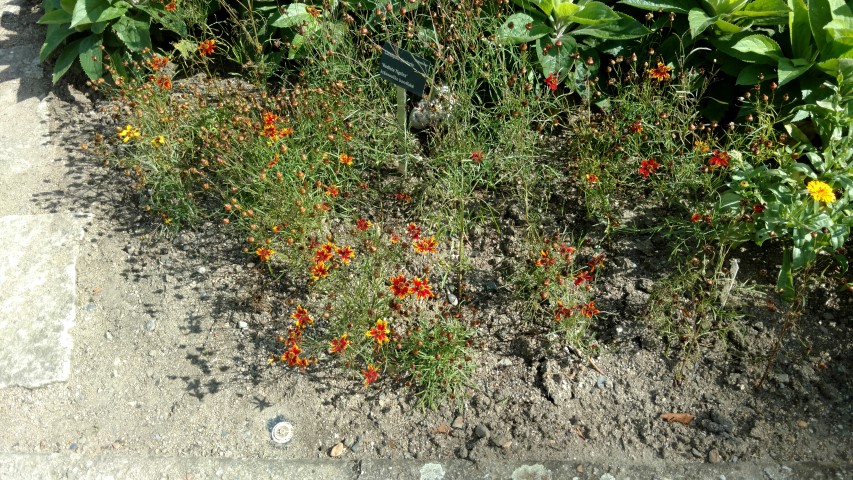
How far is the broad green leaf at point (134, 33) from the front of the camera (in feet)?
12.6

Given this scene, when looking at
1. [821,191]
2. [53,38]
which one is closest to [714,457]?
[821,191]

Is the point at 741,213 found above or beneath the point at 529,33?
beneath

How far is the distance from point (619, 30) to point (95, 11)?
2.71m

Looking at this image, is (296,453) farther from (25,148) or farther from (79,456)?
(25,148)

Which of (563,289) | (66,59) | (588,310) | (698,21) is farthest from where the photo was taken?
(66,59)

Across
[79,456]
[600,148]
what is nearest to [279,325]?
[79,456]

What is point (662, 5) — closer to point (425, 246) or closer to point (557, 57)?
point (557, 57)

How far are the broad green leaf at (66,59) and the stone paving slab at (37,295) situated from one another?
2.97 ft

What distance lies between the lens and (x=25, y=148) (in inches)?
148

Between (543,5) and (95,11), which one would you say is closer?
(543,5)

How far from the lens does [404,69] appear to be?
294cm

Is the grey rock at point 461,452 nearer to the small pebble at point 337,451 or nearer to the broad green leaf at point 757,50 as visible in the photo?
the small pebble at point 337,451

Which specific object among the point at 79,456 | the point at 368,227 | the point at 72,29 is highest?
the point at 72,29

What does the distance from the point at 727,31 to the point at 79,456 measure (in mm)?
3228
